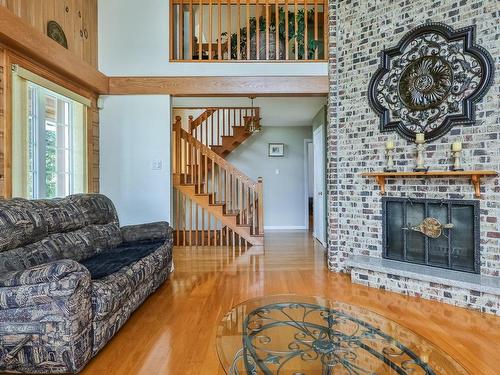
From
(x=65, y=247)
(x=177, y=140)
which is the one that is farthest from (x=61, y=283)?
(x=177, y=140)

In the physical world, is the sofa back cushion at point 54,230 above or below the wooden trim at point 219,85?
below

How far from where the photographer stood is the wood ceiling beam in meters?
2.37

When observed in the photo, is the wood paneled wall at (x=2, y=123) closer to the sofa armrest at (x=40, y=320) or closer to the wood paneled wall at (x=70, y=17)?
the wood paneled wall at (x=70, y=17)

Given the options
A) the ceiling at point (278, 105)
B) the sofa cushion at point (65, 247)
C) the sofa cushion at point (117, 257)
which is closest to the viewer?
the sofa cushion at point (65, 247)

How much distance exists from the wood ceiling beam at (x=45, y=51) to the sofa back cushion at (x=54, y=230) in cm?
132

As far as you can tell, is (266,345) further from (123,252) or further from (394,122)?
(394,122)

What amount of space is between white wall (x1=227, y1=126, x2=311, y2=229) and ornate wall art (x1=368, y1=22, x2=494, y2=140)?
11.0ft

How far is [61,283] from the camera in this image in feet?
5.27

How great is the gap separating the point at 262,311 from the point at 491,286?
6.62 feet

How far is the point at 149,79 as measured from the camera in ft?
12.5

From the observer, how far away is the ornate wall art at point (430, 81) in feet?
8.99

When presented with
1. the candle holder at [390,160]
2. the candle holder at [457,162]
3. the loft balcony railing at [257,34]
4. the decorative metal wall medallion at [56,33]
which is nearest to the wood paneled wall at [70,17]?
the decorative metal wall medallion at [56,33]

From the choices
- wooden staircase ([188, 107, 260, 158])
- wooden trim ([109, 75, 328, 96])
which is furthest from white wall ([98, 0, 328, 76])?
wooden staircase ([188, 107, 260, 158])

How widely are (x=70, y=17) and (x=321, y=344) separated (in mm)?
4093
